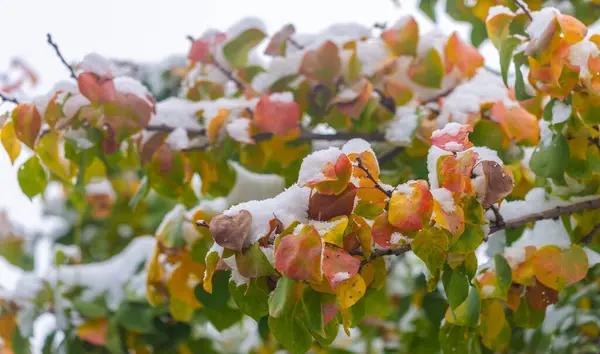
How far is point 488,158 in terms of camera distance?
68cm

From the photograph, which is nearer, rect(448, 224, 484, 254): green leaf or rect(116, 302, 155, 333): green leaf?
rect(448, 224, 484, 254): green leaf

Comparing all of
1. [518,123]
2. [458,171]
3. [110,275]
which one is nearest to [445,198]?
[458,171]

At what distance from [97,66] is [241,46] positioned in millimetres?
254

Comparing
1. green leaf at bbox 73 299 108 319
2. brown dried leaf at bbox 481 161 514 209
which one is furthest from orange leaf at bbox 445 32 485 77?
green leaf at bbox 73 299 108 319

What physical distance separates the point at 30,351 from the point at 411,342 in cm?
75

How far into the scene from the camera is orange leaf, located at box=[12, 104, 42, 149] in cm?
92

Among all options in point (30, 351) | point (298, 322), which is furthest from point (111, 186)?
point (298, 322)

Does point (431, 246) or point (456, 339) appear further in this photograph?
point (456, 339)

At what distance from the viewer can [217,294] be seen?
3.47 ft

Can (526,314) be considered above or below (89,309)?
above

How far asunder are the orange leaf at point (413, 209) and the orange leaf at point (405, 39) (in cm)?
55

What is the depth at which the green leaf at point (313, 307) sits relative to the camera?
0.59 meters

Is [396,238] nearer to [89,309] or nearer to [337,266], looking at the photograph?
[337,266]

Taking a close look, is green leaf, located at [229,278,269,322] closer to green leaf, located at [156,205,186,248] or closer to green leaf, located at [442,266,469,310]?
green leaf, located at [442,266,469,310]
